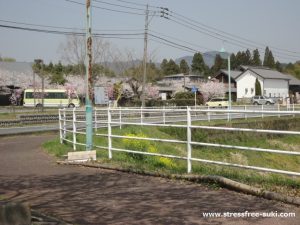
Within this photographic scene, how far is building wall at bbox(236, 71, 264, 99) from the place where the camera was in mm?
86188

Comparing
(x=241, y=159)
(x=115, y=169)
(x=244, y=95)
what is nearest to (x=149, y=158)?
(x=115, y=169)

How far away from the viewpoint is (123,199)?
7.32 meters

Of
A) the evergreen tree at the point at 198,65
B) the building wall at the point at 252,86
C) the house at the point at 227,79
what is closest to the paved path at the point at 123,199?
the building wall at the point at 252,86

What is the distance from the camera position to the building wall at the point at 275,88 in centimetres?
8675

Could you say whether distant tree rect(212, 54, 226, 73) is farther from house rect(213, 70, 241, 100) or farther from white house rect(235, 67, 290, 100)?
white house rect(235, 67, 290, 100)

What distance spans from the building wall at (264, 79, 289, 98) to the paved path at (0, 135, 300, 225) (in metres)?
80.0

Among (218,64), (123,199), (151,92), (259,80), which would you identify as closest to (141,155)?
(123,199)

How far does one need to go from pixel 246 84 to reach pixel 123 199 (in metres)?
82.1

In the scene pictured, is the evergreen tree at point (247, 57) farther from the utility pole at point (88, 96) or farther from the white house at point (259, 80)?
the utility pole at point (88, 96)

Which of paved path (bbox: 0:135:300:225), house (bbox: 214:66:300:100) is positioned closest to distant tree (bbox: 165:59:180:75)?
house (bbox: 214:66:300:100)

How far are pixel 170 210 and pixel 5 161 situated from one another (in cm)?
838

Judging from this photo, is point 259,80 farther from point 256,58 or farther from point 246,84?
point 256,58

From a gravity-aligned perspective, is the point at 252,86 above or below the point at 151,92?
above

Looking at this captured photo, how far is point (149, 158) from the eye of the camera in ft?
41.9
